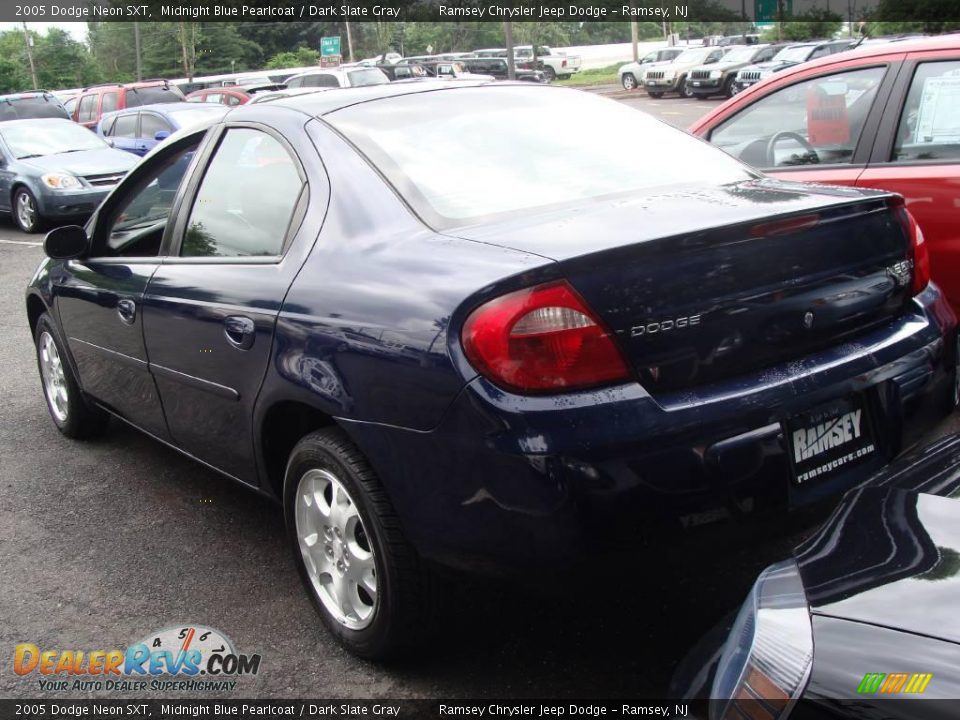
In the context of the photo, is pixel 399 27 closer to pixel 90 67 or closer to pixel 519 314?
pixel 90 67

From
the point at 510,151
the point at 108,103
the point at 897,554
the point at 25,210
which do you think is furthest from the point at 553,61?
the point at 897,554

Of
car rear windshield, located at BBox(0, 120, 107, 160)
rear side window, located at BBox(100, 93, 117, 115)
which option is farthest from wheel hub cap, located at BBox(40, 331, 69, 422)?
rear side window, located at BBox(100, 93, 117, 115)

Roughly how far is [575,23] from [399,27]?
24.0 m

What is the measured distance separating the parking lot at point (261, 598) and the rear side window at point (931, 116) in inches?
48.0

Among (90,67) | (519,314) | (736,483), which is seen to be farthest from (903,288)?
(90,67)

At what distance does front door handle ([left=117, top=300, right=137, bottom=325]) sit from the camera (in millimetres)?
4020

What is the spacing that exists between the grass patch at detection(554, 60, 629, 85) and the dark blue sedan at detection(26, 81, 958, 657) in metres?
42.8

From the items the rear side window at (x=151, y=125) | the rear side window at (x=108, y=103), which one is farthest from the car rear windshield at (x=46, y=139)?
the rear side window at (x=108, y=103)

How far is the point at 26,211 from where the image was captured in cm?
1432

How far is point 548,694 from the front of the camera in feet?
9.41

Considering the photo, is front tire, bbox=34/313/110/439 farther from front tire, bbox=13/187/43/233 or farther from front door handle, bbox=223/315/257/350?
front tire, bbox=13/187/43/233

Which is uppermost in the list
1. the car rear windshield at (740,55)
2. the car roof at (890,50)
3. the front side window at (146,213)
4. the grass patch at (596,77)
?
the grass patch at (596,77)

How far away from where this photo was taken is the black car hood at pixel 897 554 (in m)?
1.61

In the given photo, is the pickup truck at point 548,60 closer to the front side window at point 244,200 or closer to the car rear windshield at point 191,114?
the car rear windshield at point 191,114
